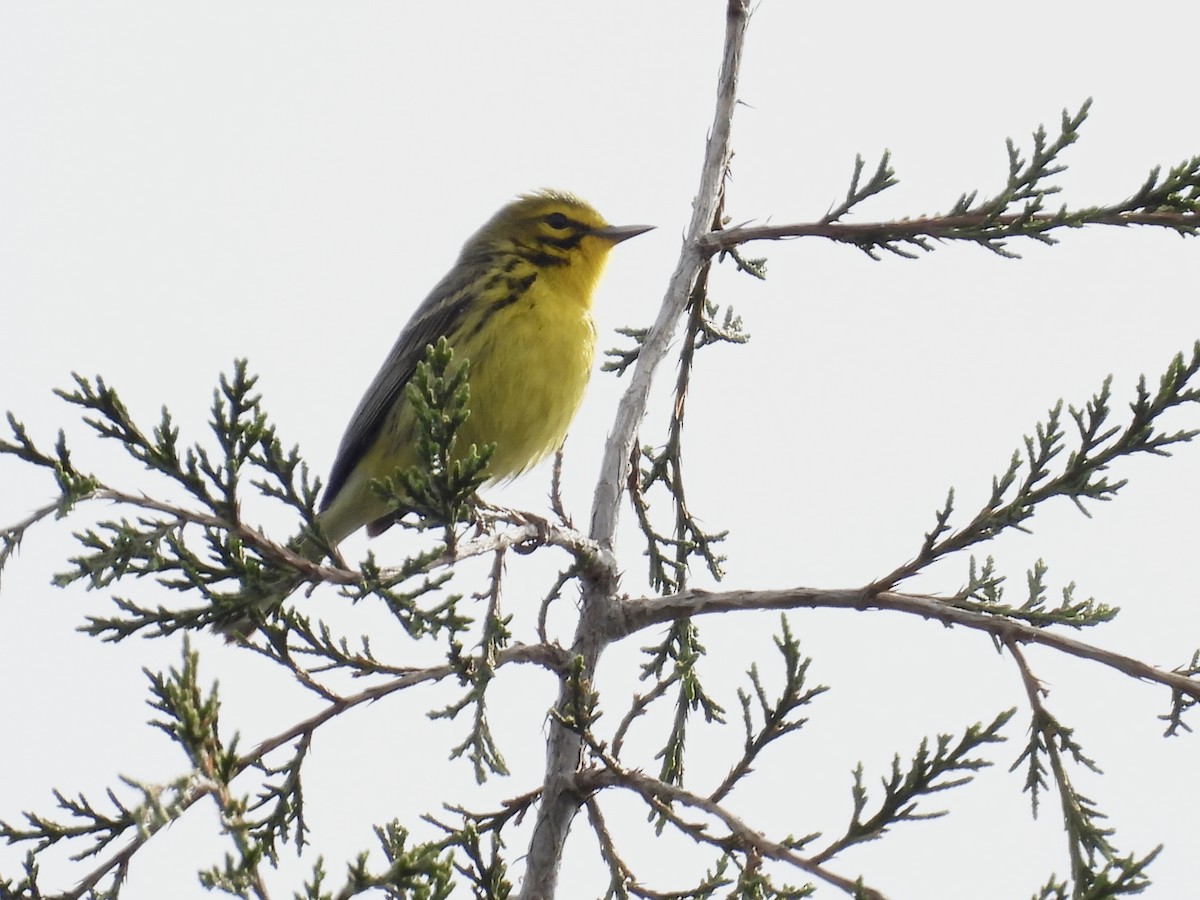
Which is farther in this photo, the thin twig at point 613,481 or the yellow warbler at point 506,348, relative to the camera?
the yellow warbler at point 506,348

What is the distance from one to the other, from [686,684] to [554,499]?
75 cm

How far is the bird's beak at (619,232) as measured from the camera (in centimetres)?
641

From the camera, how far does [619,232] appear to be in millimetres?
6445

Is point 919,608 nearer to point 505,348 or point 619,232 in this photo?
point 505,348

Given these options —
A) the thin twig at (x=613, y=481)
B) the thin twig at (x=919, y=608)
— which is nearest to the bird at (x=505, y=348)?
the thin twig at (x=613, y=481)

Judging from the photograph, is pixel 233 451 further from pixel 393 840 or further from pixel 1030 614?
pixel 1030 614

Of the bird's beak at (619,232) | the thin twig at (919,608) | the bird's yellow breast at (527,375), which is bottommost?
the thin twig at (919,608)

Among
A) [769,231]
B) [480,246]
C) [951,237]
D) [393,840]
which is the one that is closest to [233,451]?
[393,840]

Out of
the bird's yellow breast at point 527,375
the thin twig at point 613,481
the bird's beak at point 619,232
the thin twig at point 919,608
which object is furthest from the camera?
the bird's beak at point 619,232

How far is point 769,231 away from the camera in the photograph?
3.93 m

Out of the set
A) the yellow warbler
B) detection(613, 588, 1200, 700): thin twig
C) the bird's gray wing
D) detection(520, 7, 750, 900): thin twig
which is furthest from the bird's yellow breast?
detection(613, 588, 1200, 700): thin twig

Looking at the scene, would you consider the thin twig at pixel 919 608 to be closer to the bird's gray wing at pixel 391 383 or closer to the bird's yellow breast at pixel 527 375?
the bird's yellow breast at pixel 527 375

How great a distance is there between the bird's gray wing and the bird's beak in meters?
0.65

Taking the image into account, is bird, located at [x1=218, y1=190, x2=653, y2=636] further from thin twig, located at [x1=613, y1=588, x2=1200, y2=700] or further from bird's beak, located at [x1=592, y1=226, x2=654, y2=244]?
thin twig, located at [x1=613, y1=588, x2=1200, y2=700]
